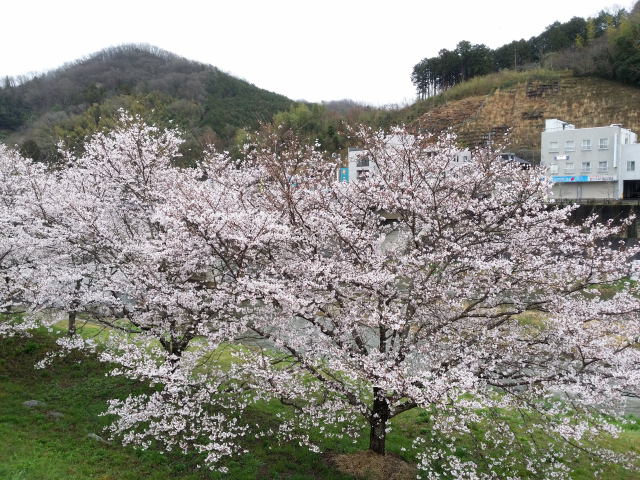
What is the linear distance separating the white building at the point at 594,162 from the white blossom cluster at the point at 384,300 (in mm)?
37301

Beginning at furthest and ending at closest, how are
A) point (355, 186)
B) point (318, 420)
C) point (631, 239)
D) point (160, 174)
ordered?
1. point (631, 239)
2. point (160, 174)
3. point (318, 420)
4. point (355, 186)

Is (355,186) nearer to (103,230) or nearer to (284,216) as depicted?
(284,216)

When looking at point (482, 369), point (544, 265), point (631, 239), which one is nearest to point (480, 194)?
point (544, 265)

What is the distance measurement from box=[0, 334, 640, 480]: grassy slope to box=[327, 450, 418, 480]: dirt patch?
203 millimetres

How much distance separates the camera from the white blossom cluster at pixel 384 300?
724cm

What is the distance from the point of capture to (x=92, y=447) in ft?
29.6

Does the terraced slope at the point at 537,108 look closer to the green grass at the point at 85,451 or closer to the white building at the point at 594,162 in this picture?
the white building at the point at 594,162

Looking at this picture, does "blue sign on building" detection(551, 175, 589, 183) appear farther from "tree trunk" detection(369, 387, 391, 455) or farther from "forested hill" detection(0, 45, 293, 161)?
"tree trunk" detection(369, 387, 391, 455)

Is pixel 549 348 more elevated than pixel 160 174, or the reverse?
pixel 160 174

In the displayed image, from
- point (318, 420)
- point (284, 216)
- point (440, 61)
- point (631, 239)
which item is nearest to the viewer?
point (284, 216)

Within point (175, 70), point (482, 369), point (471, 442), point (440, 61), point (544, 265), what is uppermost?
point (175, 70)

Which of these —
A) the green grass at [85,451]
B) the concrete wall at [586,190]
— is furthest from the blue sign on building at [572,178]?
the green grass at [85,451]

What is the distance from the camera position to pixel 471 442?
390 inches

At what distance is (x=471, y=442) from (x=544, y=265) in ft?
15.7
